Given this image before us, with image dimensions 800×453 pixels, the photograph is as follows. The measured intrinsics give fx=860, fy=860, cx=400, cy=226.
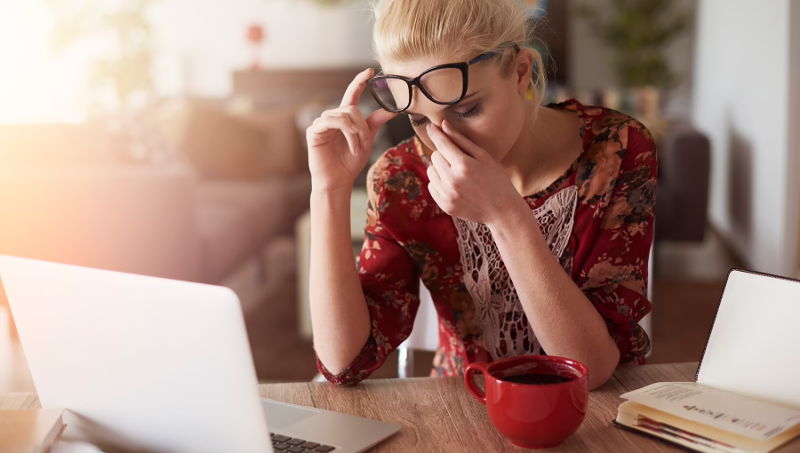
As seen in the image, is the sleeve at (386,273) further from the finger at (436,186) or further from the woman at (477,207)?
the finger at (436,186)

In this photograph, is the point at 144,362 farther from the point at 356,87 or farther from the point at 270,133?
the point at 270,133

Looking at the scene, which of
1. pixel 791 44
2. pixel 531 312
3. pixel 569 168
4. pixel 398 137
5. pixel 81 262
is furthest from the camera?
pixel 398 137

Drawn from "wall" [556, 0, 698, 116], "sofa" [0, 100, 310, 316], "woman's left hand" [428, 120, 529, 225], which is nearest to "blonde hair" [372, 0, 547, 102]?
"woman's left hand" [428, 120, 529, 225]

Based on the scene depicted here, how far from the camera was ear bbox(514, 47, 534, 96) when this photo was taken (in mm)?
1170

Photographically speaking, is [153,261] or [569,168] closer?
[569,168]

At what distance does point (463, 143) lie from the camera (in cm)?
106

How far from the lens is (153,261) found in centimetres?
265

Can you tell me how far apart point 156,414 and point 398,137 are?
3.22m

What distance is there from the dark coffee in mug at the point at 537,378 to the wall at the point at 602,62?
581cm

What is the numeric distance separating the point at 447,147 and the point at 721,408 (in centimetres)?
42

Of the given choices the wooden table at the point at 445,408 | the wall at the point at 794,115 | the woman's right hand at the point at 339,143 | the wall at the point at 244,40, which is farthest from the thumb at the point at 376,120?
the wall at the point at 244,40

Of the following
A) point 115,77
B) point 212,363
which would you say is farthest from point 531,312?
point 115,77

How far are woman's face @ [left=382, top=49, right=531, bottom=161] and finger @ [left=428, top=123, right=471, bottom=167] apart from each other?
22mm

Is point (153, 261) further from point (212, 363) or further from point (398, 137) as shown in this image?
point (212, 363)
